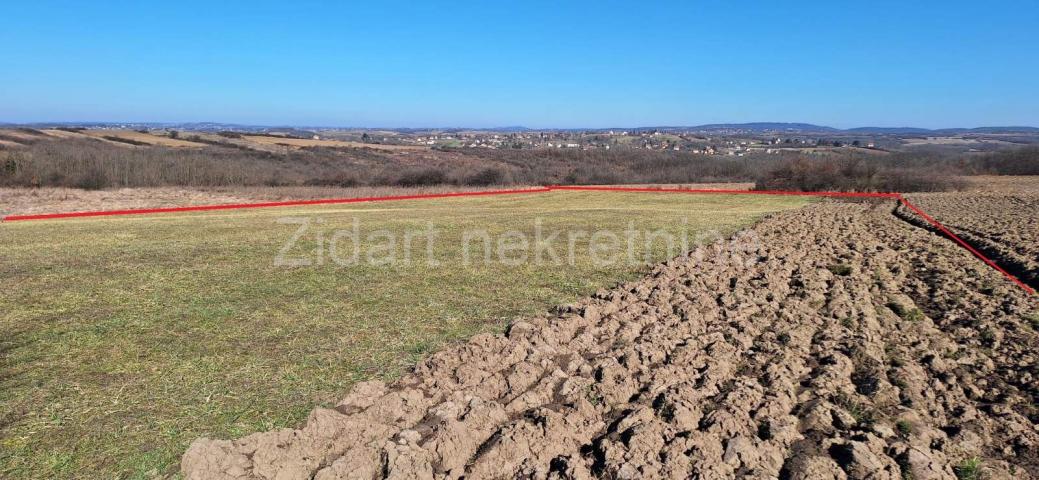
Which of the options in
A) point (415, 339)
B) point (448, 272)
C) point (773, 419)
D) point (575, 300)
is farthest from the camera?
point (448, 272)

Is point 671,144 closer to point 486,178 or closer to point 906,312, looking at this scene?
point 486,178

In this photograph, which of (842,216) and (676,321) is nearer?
(676,321)

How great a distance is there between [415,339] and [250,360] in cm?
169

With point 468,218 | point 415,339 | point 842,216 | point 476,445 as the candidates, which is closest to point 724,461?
point 476,445

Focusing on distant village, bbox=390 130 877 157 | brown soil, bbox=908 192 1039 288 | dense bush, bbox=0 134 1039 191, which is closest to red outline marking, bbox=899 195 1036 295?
brown soil, bbox=908 192 1039 288

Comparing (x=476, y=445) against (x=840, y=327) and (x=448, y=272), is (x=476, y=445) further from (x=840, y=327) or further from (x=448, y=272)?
(x=448, y=272)

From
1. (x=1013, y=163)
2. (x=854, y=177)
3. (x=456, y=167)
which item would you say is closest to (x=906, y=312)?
(x=854, y=177)

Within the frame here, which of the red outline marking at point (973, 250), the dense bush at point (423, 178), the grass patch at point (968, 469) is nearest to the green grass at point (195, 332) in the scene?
the grass patch at point (968, 469)

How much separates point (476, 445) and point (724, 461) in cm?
165

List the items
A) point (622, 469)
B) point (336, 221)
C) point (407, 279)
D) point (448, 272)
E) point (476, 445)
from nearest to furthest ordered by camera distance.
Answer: point (622, 469), point (476, 445), point (407, 279), point (448, 272), point (336, 221)

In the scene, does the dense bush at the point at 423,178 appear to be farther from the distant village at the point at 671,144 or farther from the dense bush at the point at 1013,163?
the dense bush at the point at 1013,163

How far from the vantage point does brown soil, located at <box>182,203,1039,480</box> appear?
12.0ft

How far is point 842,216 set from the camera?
70.5ft

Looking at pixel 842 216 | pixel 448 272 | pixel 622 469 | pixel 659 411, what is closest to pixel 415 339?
pixel 659 411
